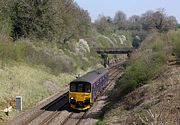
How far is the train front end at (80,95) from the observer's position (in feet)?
90.0

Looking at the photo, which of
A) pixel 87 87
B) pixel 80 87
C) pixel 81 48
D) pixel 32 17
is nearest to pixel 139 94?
pixel 87 87

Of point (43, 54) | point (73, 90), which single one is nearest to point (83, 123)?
point (73, 90)

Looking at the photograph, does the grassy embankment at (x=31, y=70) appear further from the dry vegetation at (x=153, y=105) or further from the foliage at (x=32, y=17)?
the dry vegetation at (x=153, y=105)

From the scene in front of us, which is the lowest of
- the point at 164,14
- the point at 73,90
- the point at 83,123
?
the point at 83,123

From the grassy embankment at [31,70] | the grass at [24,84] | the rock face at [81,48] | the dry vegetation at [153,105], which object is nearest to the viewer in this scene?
the dry vegetation at [153,105]

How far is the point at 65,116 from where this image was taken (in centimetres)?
2612

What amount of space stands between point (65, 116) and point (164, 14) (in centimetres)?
7579

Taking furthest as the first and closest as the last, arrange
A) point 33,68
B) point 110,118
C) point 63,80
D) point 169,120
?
point 63,80 → point 33,68 → point 110,118 → point 169,120

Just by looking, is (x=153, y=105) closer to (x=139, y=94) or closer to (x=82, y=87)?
(x=139, y=94)

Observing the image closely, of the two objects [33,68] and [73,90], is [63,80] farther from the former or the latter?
[73,90]

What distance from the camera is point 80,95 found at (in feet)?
89.9

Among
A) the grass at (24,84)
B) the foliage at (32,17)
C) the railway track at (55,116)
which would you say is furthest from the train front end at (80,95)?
the foliage at (32,17)

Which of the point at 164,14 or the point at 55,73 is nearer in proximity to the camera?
the point at 55,73

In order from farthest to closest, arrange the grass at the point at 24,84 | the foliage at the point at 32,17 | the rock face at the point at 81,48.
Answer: the rock face at the point at 81,48
the foliage at the point at 32,17
the grass at the point at 24,84
